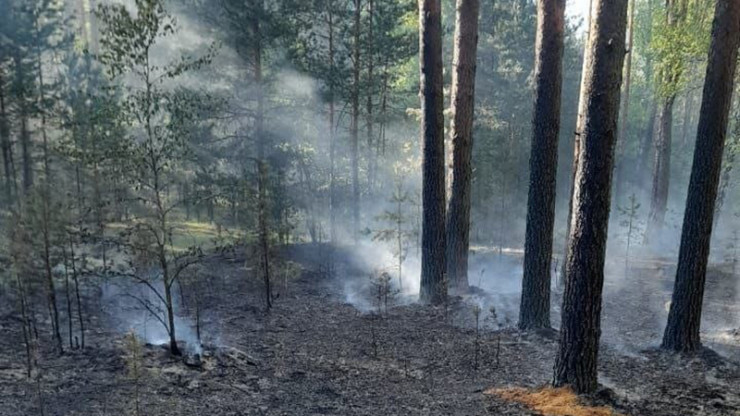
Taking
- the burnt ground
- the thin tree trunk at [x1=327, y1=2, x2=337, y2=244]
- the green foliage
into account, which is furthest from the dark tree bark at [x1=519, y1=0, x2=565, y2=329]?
the thin tree trunk at [x1=327, y1=2, x2=337, y2=244]

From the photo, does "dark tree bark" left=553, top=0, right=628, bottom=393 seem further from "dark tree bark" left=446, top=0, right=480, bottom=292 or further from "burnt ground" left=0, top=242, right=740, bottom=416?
"dark tree bark" left=446, top=0, right=480, bottom=292

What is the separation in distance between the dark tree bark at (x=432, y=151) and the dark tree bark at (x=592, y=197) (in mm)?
4831

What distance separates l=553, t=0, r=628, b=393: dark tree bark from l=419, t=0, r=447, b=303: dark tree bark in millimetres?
4831

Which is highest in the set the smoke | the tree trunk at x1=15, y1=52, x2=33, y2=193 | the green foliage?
the green foliage

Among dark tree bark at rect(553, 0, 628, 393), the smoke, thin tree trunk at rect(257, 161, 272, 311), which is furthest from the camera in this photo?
thin tree trunk at rect(257, 161, 272, 311)

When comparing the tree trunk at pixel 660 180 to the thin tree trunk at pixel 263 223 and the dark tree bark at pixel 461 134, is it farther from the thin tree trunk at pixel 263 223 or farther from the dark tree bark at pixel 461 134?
the thin tree trunk at pixel 263 223

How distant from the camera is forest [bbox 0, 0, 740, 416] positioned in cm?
649

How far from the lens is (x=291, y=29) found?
17.0 metres

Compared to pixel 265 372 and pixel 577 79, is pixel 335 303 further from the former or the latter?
pixel 577 79

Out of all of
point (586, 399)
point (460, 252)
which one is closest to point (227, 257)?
point (460, 252)

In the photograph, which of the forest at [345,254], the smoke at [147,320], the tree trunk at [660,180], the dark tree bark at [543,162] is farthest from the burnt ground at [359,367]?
the tree trunk at [660,180]

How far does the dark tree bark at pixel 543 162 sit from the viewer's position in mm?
8258

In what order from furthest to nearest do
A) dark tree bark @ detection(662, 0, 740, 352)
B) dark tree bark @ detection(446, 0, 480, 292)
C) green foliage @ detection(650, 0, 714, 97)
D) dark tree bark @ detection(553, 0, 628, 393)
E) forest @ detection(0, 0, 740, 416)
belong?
green foliage @ detection(650, 0, 714, 97) → dark tree bark @ detection(446, 0, 480, 292) → dark tree bark @ detection(662, 0, 740, 352) → forest @ detection(0, 0, 740, 416) → dark tree bark @ detection(553, 0, 628, 393)

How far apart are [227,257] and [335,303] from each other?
655cm
